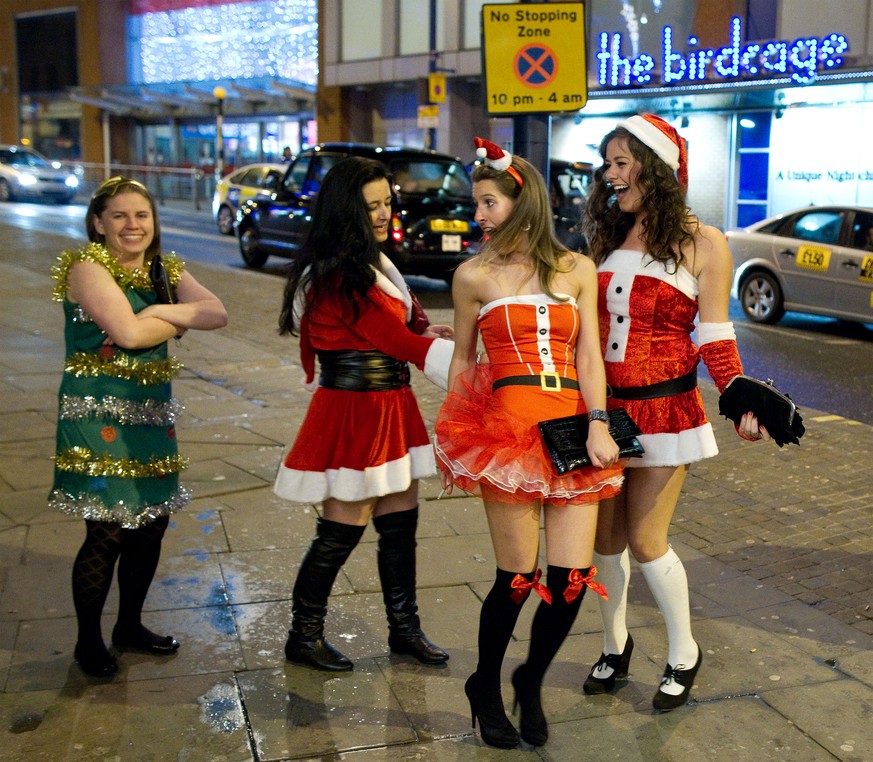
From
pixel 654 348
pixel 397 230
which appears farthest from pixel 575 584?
pixel 397 230

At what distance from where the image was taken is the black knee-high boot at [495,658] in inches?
134

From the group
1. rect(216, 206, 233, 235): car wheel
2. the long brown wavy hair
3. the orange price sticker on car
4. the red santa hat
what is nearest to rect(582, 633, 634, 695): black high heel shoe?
the long brown wavy hair

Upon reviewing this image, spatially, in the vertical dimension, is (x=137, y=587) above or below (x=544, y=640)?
below

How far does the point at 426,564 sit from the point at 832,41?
53.1 ft

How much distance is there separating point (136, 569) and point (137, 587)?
7 centimetres

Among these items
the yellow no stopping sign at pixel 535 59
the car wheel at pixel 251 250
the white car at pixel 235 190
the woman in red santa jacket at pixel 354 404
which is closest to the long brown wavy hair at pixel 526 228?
the woman in red santa jacket at pixel 354 404

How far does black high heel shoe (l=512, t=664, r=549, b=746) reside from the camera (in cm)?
346

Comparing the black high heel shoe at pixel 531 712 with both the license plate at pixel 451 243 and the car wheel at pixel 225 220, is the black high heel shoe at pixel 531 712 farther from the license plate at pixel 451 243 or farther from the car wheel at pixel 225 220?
the car wheel at pixel 225 220

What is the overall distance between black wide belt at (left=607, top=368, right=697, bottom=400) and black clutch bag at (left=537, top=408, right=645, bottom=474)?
8.7 inches

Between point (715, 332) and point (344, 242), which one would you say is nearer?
point (715, 332)

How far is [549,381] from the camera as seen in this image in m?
3.33

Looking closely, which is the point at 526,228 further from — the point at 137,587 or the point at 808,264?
the point at 808,264

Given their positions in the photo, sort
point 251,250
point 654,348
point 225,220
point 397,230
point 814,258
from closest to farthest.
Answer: point 654,348
point 814,258
point 397,230
point 251,250
point 225,220

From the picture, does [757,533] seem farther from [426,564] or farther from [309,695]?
[309,695]
